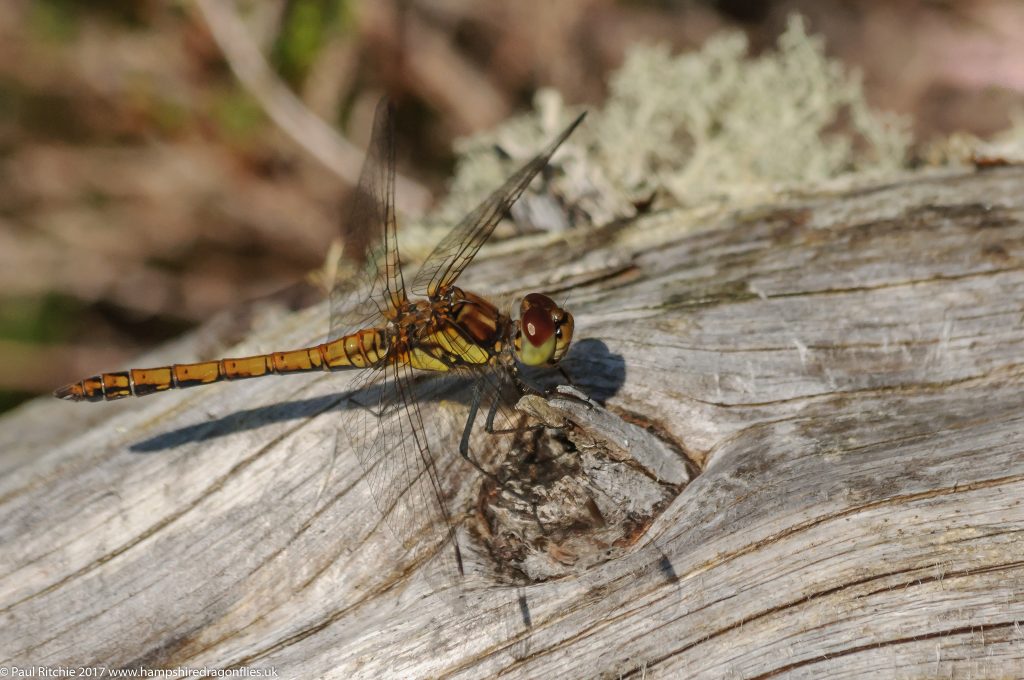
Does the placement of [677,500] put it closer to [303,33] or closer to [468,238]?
[468,238]

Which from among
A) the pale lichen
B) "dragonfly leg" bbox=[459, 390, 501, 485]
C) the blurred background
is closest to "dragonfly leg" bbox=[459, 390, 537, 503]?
"dragonfly leg" bbox=[459, 390, 501, 485]

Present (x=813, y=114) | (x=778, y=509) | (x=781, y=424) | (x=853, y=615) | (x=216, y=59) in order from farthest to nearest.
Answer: (x=216, y=59) → (x=813, y=114) → (x=781, y=424) → (x=778, y=509) → (x=853, y=615)

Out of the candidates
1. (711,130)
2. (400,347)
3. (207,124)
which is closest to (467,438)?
(400,347)

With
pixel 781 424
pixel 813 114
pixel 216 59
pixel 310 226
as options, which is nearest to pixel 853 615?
pixel 781 424

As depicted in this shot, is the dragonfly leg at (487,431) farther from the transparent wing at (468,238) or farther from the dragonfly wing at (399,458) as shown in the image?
the transparent wing at (468,238)

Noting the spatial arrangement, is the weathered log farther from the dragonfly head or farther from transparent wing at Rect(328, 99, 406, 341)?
transparent wing at Rect(328, 99, 406, 341)

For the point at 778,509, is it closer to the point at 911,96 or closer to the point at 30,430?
the point at 30,430
